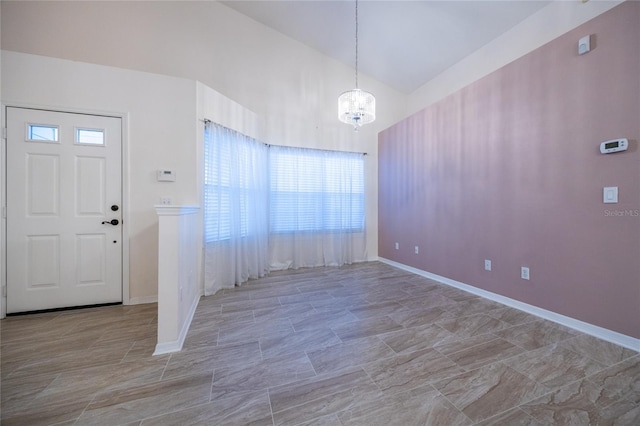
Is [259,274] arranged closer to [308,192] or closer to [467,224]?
[308,192]

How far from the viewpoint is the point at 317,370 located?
1.62 meters

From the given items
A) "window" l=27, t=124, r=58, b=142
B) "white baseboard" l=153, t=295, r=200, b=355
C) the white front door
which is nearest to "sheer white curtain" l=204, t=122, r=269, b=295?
the white front door

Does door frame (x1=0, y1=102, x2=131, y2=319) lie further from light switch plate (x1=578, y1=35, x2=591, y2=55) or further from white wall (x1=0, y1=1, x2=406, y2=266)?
light switch plate (x1=578, y1=35, x2=591, y2=55)

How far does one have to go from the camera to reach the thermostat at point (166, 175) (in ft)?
9.18

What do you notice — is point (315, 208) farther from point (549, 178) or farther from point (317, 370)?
point (549, 178)

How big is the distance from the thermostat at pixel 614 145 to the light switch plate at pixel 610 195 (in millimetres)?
305

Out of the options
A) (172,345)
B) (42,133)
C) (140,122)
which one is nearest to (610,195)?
(172,345)

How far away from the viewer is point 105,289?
2.68 metres

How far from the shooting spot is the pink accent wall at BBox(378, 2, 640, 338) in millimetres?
1899

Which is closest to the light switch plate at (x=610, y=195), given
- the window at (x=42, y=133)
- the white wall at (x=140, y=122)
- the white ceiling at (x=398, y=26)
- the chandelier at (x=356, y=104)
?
the chandelier at (x=356, y=104)

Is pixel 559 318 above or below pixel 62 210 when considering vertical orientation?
below

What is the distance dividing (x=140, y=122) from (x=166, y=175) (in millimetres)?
673

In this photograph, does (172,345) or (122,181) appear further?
(122,181)

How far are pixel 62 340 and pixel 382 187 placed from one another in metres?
4.74
